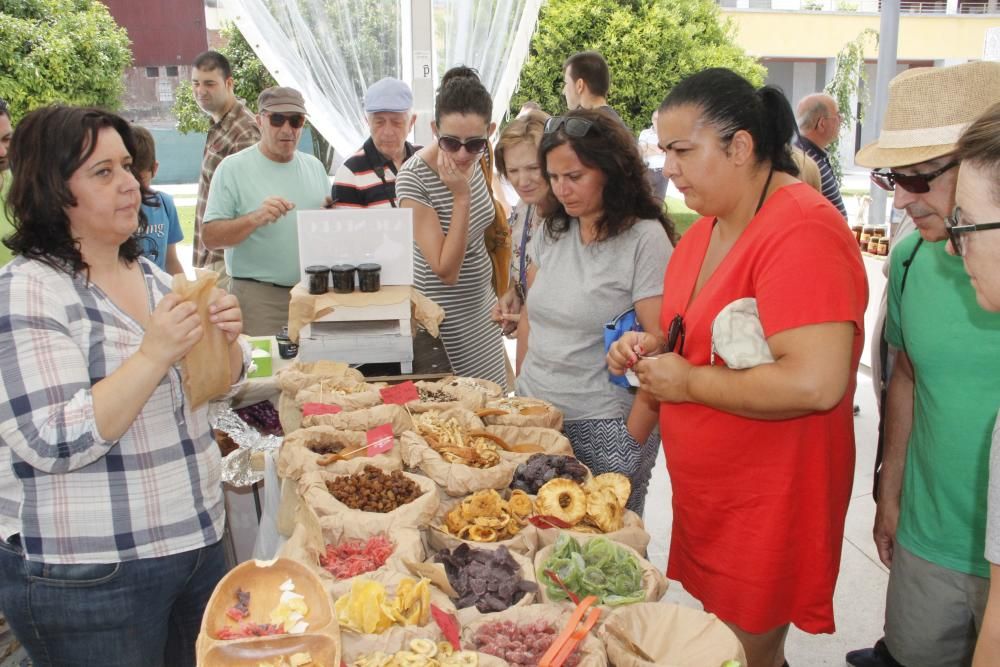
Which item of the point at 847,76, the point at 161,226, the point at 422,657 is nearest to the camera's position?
the point at 422,657

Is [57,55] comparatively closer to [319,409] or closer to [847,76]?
[319,409]

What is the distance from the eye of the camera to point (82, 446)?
142cm

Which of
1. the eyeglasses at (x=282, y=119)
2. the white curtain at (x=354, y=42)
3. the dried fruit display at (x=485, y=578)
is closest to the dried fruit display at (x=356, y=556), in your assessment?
the dried fruit display at (x=485, y=578)

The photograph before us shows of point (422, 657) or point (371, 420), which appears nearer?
point (422, 657)

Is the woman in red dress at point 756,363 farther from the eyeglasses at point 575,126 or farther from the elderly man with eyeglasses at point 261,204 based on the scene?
the elderly man with eyeglasses at point 261,204

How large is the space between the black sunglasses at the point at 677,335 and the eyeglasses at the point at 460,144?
1.38 meters

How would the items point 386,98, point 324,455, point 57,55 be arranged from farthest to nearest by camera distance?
point 57,55 → point 386,98 → point 324,455

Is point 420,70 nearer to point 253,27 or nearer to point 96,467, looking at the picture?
point 253,27

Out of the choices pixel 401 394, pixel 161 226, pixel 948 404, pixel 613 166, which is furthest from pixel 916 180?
pixel 161 226

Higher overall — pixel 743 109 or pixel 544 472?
pixel 743 109

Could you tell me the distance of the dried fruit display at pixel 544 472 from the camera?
1915 mm

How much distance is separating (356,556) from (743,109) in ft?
3.89

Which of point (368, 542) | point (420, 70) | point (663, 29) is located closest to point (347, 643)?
point (368, 542)

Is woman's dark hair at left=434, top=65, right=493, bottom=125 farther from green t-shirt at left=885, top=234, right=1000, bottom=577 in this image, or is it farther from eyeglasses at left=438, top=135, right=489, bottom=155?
green t-shirt at left=885, top=234, right=1000, bottom=577
